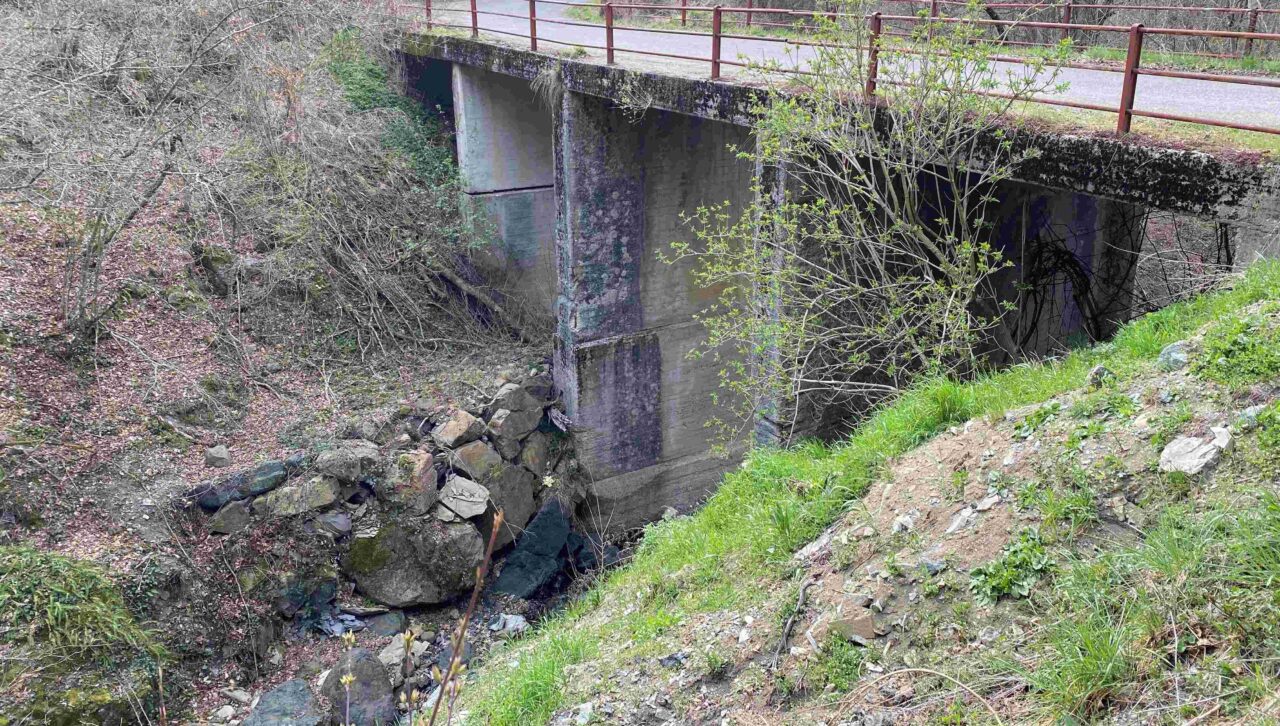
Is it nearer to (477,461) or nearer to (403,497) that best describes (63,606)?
A: (403,497)

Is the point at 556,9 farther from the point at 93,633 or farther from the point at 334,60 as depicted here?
the point at 93,633

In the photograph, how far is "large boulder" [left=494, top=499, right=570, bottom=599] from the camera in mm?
10727

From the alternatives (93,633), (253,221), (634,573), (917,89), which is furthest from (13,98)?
(917,89)

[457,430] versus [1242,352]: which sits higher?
[1242,352]

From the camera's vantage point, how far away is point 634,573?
7.07 metres

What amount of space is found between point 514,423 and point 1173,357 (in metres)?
8.35

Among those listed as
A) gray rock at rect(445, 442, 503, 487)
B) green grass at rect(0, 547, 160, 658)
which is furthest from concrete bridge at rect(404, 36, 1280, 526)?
green grass at rect(0, 547, 160, 658)

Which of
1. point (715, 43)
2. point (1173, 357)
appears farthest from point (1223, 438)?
point (715, 43)

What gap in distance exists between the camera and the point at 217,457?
9.82 meters

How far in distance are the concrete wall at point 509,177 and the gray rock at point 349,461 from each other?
168 inches

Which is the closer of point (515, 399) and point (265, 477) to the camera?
point (265, 477)

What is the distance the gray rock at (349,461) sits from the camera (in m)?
10.1

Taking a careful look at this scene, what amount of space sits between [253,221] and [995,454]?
11.3 m

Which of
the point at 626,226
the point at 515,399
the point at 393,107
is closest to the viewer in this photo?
the point at 626,226
